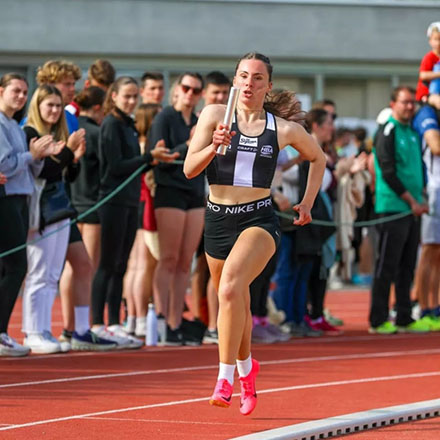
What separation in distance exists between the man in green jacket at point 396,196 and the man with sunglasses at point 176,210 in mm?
2339

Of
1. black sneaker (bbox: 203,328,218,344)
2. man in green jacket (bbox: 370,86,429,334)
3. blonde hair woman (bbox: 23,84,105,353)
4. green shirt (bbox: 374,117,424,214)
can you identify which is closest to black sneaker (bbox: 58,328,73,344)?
blonde hair woman (bbox: 23,84,105,353)

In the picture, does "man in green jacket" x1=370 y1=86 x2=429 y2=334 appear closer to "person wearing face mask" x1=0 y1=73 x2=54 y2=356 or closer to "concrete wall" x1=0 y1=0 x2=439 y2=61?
"person wearing face mask" x1=0 y1=73 x2=54 y2=356

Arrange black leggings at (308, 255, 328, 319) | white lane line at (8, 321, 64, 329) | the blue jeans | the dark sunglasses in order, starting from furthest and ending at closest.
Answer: white lane line at (8, 321, 64, 329)
black leggings at (308, 255, 328, 319)
the blue jeans
the dark sunglasses

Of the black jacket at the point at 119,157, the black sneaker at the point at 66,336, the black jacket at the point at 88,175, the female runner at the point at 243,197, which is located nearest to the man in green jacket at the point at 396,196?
the black jacket at the point at 119,157

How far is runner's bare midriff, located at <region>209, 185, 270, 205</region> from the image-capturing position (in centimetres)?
810

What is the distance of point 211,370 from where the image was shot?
1022cm

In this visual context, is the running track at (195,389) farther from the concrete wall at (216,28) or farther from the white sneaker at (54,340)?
the concrete wall at (216,28)

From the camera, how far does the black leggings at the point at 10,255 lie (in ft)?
34.7

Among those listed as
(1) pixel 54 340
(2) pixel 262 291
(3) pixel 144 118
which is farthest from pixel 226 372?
(3) pixel 144 118

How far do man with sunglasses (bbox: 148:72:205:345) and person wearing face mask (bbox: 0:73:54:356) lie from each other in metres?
1.47

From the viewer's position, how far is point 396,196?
13.5 meters

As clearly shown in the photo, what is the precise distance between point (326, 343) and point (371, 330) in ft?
4.56

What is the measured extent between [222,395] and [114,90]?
5.00 m

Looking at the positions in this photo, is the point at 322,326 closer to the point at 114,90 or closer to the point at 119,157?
the point at 119,157
